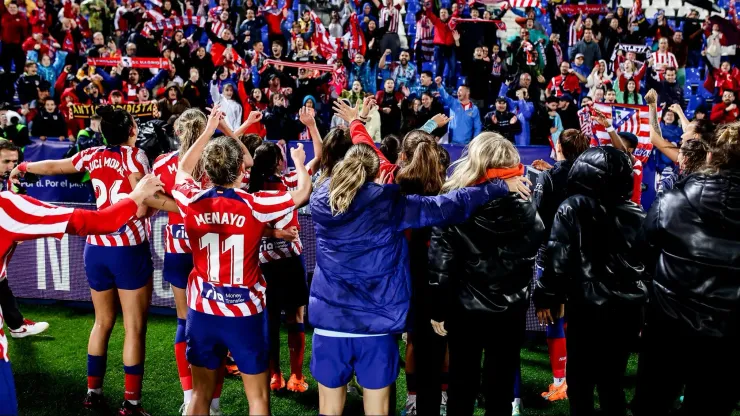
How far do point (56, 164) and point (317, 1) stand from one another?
47.8ft

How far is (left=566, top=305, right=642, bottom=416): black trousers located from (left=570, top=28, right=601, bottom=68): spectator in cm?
1196

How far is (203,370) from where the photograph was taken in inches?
156

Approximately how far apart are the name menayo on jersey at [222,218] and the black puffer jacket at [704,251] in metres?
2.25

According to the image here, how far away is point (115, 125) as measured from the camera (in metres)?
4.95

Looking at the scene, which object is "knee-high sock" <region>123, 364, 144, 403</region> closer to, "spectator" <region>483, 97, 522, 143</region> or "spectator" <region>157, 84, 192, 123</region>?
"spectator" <region>157, 84, 192, 123</region>

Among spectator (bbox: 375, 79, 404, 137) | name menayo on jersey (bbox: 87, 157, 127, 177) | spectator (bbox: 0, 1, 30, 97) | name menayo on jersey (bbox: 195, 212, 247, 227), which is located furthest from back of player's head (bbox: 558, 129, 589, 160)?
spectator (bbox: 0, 1, 30, 97)

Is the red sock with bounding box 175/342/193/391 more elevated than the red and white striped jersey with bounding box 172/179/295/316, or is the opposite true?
the red and white striped jersey with bounding box 172/179/295/316

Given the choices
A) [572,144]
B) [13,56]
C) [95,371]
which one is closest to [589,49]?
[572,144]

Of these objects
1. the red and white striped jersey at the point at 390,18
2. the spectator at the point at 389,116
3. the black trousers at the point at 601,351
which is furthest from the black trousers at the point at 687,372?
the red and white striped jersey at the point at 390,18

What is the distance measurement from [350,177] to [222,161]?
0.79 m

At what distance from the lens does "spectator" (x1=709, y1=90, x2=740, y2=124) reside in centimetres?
1343

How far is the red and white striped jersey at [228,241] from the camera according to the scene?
12.7 ft

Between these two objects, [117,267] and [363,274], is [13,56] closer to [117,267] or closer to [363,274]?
[117,267]

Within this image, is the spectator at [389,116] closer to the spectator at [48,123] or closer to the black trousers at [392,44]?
the black trousers at [392,44]
